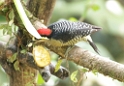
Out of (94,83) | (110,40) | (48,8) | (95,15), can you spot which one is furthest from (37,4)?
(110,40)

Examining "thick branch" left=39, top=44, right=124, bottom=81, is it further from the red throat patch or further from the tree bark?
the tree bark

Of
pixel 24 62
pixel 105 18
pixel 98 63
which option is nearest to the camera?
pixel 98 63

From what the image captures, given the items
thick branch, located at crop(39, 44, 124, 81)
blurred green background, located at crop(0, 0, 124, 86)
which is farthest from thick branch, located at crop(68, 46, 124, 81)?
blurred green background, located at crop(0, 0, 124, 86)

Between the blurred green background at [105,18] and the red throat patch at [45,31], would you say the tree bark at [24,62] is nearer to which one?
the red throat patch at [45,31]

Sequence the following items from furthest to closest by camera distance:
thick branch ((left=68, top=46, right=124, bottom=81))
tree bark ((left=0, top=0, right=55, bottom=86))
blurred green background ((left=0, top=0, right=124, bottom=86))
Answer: blurred green background ((left=0, top=0, right=124, bottom=86)) → tree bark ((left=0, top=0, right=55, bottom=86)) → thick branch ((left=68, top=46, right=124, bottom=81))

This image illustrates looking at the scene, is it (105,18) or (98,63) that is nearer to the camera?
(98,63)

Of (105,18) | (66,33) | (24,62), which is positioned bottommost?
(105,18)

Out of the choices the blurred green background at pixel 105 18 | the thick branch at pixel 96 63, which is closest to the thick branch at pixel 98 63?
the thick branch at pixel 96 63

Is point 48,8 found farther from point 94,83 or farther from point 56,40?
point 94,83

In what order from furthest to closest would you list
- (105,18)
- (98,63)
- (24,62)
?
(105,18), (24,62), (98,63)

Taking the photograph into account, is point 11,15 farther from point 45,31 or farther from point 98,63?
point 98,63

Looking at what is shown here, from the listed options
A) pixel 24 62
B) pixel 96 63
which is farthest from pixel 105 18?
pixel 96 63

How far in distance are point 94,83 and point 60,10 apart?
912 millimetres

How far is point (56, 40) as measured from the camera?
2.48 feet
